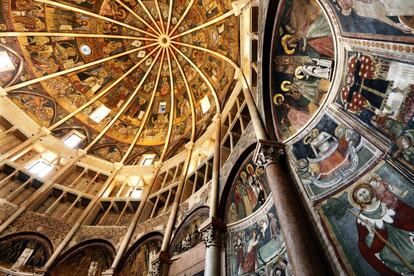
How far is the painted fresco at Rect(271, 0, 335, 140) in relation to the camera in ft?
19.3

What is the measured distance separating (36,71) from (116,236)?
12.3 metres

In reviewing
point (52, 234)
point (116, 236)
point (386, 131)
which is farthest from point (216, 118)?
point (52, 234)

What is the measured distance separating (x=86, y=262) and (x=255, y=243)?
9567 millimetres

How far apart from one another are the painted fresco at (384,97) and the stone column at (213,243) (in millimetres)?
5509

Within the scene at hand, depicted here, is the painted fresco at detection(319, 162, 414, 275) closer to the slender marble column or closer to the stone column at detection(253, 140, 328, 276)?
the stone column at detection(253, 140, 328, 276)

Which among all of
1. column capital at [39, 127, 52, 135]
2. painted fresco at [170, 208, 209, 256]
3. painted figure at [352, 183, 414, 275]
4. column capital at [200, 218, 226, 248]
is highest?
column capital at [39, 127, 52, 135]

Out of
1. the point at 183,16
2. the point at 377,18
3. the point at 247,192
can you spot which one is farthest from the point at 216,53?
the point at 377,18

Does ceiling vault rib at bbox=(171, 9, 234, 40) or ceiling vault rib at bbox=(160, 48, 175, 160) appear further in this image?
ceiling vault rib at bbox=(160, 48, 175, 160)

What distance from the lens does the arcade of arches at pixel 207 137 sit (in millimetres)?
4238

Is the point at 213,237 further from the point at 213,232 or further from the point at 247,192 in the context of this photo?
the point at 247,192

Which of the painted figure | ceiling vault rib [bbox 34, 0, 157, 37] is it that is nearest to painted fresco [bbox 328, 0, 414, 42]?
the painted figure

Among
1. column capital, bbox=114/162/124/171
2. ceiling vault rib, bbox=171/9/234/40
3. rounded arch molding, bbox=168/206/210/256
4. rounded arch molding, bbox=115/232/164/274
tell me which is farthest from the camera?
column capital, bbox=114/162/124/171

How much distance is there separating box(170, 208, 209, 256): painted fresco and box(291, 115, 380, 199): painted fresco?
5090 millimetres

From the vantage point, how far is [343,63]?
521cm
